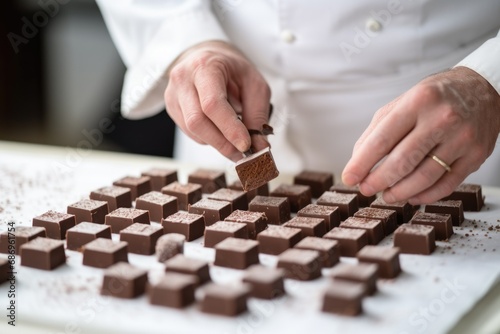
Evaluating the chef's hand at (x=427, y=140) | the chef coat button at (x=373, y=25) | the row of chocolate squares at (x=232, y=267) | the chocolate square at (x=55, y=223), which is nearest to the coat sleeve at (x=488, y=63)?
the chef's hand at (x=427, y=140)

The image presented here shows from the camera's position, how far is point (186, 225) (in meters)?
2.18

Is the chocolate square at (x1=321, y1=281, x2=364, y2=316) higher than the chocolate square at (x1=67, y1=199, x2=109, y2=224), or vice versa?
the chocolate square at (x1=321, y1=281, x2=364, y2=316)

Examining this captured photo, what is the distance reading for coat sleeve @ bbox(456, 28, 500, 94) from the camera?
2133mm

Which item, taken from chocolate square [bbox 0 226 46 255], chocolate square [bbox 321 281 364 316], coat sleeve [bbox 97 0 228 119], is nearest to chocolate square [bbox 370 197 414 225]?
chocolate square [bbox 321 281 364 316]

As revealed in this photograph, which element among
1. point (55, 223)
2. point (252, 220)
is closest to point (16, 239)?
point (55, 223)

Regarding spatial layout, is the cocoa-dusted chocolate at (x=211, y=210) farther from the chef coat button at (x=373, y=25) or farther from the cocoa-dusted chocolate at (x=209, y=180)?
the chef coat button at (x=373, y=25)

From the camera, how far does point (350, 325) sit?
1.63 m

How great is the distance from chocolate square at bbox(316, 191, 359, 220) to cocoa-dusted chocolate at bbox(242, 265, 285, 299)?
24.6 inches

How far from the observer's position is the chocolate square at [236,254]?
75.9 inches

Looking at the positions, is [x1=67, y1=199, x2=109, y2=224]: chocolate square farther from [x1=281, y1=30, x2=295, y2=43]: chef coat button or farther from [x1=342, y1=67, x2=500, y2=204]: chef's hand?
[x1=281, y1=30, x2=295, y2=43]: chef coat button

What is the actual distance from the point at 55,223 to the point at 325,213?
0.83 meters

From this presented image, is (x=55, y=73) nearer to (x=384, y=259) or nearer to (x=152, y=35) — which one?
(x=152, y=35)

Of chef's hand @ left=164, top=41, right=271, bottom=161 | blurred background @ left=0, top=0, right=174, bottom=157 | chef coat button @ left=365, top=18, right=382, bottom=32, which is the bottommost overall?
blurred background @ left=0, top=0, right=174, bottom=157

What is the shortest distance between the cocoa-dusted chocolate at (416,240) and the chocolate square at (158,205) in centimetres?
76
